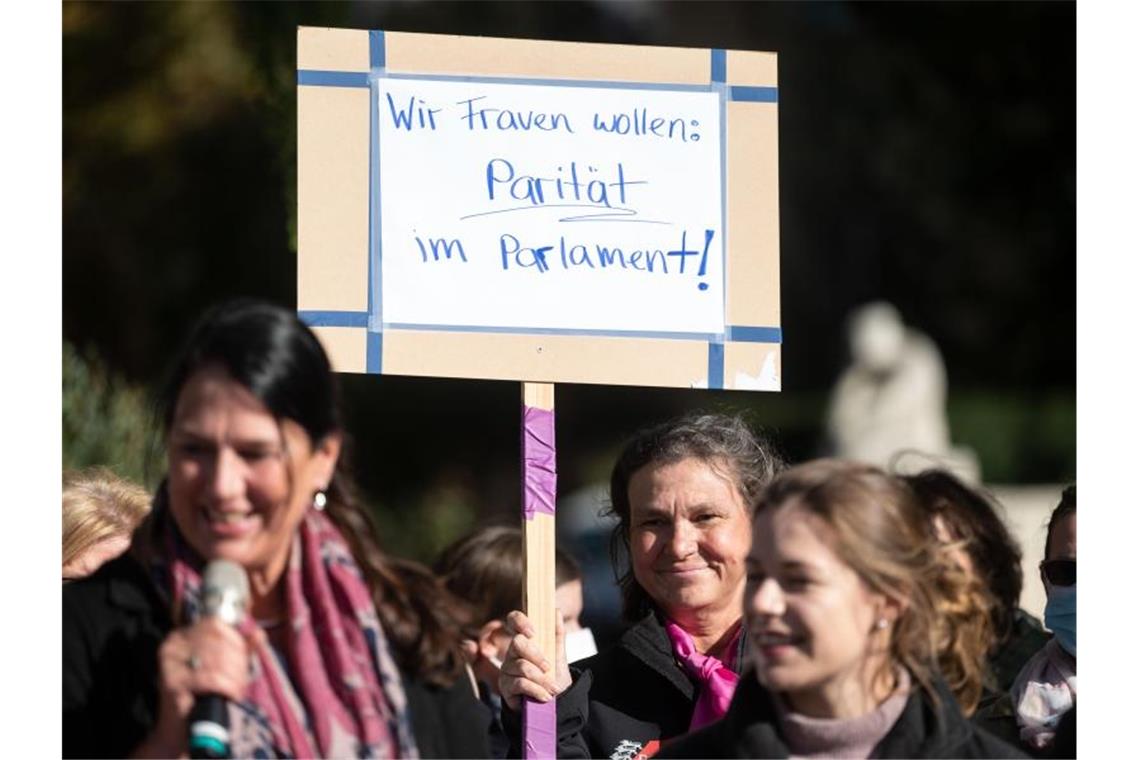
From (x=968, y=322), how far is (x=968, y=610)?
18.4 m

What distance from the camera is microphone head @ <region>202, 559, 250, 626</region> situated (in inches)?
118

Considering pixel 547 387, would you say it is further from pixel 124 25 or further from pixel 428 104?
pixel 124 25

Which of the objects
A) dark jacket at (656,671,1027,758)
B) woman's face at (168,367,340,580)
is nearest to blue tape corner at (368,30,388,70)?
woman's face at (168,367,340,580)

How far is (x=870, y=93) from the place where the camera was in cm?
2078

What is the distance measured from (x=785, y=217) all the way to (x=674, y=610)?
17.9 metres

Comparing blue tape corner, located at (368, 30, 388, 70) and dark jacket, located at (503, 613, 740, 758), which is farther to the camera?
dark jacket, located at (503, 613, 740, 758)

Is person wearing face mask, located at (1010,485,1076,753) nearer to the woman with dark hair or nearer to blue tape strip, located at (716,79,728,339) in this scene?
blue tape strip, located at (716,79,728,339)

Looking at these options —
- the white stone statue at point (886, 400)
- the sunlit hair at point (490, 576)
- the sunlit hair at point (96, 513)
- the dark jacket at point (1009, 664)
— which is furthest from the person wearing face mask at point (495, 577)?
the white stone statue at point (886, 400)

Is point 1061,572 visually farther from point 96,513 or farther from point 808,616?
point 96,513

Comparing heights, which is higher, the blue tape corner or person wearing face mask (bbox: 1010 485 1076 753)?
the blue tape corner

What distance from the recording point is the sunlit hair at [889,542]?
3.08 metres

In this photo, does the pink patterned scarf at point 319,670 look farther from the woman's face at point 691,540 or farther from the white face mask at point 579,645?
the white face mask at point 579,645

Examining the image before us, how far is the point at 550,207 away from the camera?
12.1ft

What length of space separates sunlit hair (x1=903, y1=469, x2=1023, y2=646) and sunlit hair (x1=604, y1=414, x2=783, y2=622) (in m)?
0.51
